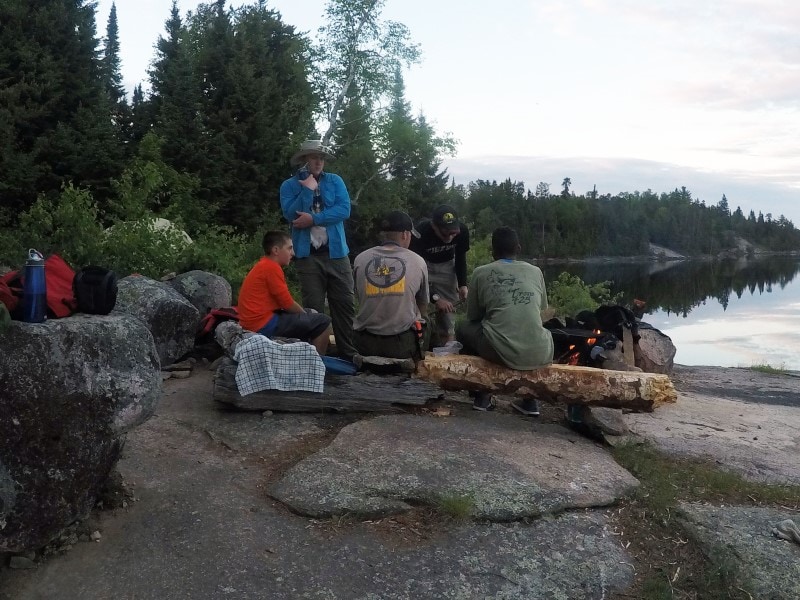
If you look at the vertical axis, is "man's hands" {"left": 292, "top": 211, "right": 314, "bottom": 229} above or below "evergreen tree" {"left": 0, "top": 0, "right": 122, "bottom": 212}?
below

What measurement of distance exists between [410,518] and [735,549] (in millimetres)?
1734

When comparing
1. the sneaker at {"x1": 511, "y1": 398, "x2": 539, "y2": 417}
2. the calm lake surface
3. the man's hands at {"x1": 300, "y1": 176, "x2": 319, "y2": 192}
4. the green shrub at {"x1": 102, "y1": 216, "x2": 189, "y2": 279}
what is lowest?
the calm lake surface

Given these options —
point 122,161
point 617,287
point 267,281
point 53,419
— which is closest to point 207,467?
point 53,419

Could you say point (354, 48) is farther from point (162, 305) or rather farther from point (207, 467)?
point (207, 467)

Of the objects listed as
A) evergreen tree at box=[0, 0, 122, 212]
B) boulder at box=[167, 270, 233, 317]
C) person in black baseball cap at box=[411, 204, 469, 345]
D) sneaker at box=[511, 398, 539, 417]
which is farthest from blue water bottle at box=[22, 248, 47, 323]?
evergreen tree at box=[0, 0, 122, 212]

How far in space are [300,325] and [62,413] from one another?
2.94m

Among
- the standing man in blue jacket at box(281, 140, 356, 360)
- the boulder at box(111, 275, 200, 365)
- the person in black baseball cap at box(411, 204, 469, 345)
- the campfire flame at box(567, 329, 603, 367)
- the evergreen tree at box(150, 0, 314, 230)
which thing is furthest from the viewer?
the evergreen tree at box(150, 0, 314, 230)

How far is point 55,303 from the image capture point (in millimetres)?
3303

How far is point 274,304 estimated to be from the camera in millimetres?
6023

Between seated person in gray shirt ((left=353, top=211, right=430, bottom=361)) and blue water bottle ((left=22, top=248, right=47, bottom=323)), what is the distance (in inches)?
110

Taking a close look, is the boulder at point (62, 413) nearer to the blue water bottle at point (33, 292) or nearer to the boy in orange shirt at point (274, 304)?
the blue water bottle at point (33, 292)

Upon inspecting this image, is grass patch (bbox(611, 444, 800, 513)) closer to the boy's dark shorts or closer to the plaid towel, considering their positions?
the plaid towel

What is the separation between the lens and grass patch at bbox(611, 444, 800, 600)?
3.30 meters

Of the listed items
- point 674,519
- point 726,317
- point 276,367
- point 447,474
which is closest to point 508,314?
point 447,474
